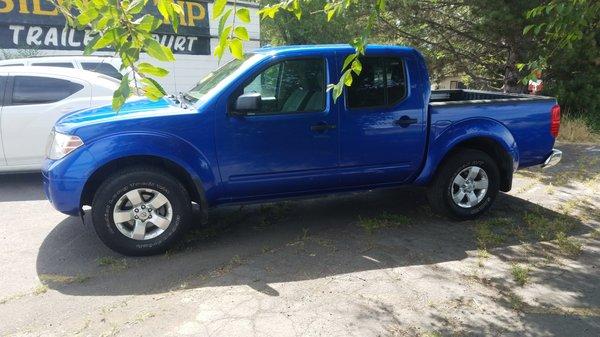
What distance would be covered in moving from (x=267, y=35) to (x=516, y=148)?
16.5 metres

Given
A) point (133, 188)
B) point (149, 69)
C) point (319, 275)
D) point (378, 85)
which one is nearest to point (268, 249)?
point (319, 275)

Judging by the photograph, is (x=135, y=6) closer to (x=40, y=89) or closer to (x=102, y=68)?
(x=40, y=89)

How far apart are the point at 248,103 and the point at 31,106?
388 cm

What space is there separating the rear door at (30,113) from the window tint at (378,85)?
4.15 m

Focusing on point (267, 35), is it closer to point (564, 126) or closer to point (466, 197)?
point (564, 126)

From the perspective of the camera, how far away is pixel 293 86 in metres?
4.61

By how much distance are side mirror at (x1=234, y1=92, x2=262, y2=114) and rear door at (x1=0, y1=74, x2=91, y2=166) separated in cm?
352

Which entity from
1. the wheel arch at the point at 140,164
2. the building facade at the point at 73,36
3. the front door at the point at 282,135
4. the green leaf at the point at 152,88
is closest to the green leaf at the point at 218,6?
the green leaf at the point at 152,88

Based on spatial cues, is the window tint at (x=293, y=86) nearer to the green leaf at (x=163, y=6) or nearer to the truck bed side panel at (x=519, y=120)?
the truck bed side panel at (x=519, y=120)

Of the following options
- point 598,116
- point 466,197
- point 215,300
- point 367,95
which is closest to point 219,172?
point 215,300

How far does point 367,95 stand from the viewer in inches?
187

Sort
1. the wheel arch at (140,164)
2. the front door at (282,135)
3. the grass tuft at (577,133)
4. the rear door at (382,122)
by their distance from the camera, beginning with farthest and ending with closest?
1. the grass tuft at (577,133)
2. the rear door at (382,122)
3. the front door at (282,135)
4. the wheel arch at (140,164)

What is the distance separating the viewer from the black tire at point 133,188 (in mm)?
4105

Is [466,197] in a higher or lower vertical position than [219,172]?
lower
